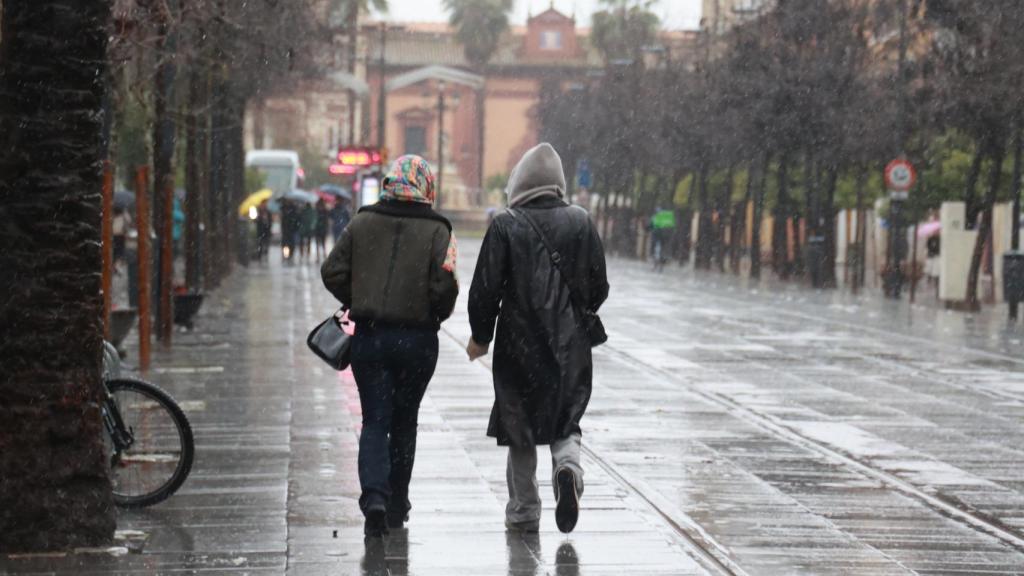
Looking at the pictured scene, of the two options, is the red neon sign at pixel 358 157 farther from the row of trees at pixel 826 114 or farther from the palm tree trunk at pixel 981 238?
the palm tree trunk at pixel 981 238

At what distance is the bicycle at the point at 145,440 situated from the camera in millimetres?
9719

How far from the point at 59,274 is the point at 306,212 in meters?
44.4

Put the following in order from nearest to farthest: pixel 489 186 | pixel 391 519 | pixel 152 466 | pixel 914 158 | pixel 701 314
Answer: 1. pixel 391 519
2. pixel 152 466
3. pixel 701 314
4. pixel 914 158
5. pixel 489 186

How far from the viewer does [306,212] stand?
52.7 metres

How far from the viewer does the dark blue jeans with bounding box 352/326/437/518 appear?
8781 millimetres

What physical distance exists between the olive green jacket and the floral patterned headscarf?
3 centimetres

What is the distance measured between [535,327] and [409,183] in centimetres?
83

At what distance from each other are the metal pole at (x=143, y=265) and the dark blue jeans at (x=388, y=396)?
8.83 meters

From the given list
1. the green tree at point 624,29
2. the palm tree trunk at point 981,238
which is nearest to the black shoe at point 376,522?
the palm tree trunk at point 981,238

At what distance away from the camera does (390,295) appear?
345 inches

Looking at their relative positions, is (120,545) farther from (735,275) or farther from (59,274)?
(735,275)

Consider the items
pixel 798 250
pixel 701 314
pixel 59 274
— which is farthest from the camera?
pixel 798 250

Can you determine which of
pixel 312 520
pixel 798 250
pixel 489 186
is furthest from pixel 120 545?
pixel 489 186

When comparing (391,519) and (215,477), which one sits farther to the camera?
(215,477)
